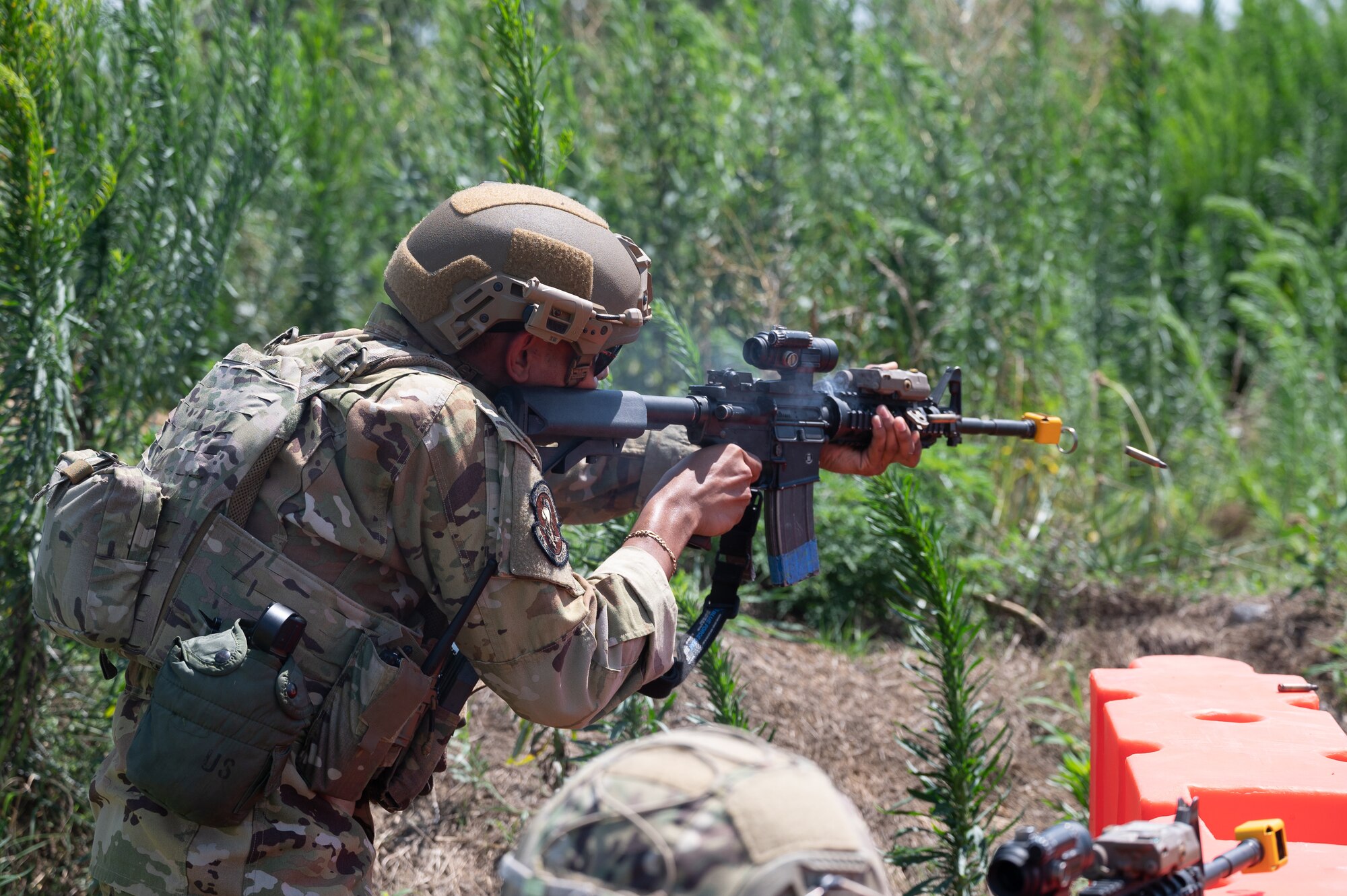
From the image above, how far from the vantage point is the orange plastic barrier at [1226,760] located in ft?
6.71

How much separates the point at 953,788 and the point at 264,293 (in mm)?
3763

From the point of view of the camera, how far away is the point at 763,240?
5.01m

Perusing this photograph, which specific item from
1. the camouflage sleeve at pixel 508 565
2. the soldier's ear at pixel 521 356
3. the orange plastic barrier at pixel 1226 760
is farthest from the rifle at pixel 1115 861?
the soldier's ear at pixel 521 356

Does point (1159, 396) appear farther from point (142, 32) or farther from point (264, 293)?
point (142, 32)

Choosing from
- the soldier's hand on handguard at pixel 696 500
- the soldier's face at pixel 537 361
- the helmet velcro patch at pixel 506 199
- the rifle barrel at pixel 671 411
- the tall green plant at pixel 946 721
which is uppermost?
the helmet velcro patch at pixel 506 199

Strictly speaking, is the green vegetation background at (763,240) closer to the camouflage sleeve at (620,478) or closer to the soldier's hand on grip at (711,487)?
the camouflage sleeve at (620,478)

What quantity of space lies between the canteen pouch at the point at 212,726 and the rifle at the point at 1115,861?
1.17 m

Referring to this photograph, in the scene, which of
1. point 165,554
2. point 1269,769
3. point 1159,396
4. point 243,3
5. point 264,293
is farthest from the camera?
point 1159,396

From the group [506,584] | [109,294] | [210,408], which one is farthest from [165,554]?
[109,294]

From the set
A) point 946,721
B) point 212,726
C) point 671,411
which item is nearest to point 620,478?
Answer: point 671,411

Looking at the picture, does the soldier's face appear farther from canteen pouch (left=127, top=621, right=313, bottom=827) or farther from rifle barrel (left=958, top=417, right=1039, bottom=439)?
rifle barrel (left=958, top=417, right=1039, bottom=439)

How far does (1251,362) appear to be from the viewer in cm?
716

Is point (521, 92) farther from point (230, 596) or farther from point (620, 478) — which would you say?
point (230, 596)

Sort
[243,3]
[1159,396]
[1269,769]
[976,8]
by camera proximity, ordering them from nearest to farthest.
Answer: [1269,769]
[243,3]
[1159,396]
[976,8]
